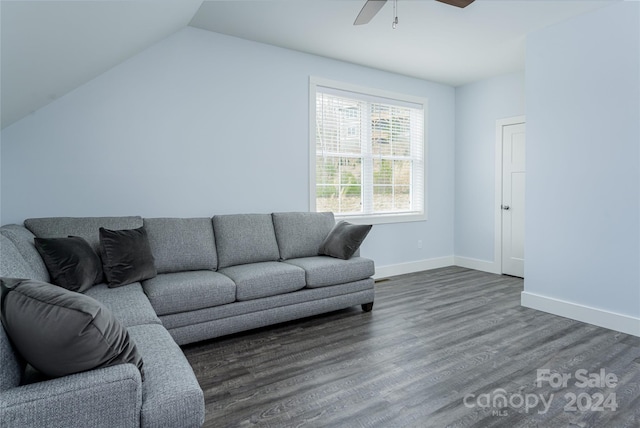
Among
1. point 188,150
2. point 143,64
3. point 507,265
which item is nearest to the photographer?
point 143,64

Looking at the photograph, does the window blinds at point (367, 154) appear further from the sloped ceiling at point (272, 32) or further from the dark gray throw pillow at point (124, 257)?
the dark gray throw pillow at point (124, 257)

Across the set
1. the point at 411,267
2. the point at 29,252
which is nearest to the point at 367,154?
the point at 411,267

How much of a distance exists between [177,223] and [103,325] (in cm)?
214

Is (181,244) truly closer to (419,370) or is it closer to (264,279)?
(264,279)

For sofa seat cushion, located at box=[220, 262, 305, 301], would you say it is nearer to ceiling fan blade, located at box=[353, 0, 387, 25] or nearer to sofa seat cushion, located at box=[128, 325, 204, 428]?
sofa seat cushion, located at box=[128, 325, 204, 428]

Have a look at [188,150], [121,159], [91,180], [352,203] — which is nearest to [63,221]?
[91,180]

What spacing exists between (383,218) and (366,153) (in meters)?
0.91

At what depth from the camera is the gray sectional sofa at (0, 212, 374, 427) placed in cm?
120

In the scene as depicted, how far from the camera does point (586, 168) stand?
11.0 ft

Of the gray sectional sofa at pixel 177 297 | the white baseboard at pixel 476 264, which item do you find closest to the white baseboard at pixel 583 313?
the white baseboard at pixel 476 264

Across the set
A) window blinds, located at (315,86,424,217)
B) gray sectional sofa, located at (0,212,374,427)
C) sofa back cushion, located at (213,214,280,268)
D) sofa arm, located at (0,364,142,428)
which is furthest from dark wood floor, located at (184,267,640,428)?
window blinds, located at (315,86,424,217)

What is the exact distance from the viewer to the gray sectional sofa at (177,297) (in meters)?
1.20

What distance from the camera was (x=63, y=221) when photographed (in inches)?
113

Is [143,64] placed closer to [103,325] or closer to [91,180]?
[91,180]
